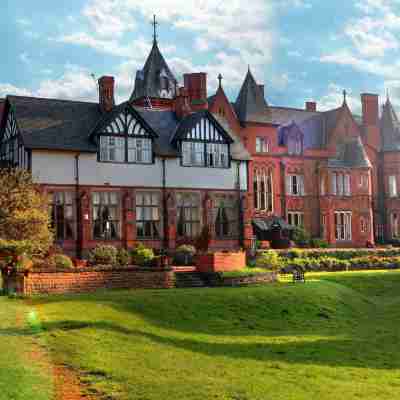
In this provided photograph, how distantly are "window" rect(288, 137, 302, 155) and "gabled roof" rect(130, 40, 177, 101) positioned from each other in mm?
11612

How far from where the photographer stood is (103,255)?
36812 millimetres

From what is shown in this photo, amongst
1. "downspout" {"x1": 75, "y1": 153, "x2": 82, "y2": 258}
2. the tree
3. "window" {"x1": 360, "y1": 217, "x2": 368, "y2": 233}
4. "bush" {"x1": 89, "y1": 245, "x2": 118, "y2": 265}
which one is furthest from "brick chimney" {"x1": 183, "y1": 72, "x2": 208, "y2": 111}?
the tree

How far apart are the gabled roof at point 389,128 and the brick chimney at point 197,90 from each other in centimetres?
2455

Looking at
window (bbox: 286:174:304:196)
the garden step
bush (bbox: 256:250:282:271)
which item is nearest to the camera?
the garden step

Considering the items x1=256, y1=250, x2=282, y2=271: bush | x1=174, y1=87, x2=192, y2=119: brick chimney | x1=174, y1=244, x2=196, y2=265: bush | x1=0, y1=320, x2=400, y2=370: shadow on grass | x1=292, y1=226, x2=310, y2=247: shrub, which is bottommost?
x1=0, y1=320, x2=400, y2=370: shadow on grass

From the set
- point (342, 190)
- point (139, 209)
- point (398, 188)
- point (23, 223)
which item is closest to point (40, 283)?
point (23, 223)

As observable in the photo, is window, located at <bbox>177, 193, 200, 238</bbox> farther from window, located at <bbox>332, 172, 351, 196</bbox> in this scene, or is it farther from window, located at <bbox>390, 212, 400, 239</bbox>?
window, located at <bbox>390, 212, 400, 239</bbox>

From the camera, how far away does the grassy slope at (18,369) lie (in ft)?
38.6

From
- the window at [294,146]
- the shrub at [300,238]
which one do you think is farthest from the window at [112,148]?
the window at [294,146]

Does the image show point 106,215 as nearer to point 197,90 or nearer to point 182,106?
point 182,106

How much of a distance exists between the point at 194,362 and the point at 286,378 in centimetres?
219

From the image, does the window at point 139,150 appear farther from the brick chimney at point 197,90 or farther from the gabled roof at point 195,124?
the brick chimney at point 197,90

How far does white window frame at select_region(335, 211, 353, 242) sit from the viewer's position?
194 feet

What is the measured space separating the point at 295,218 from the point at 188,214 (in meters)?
18.3
